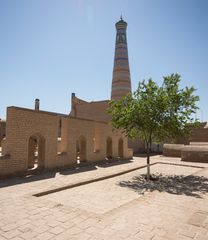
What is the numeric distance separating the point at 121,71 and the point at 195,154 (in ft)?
56.7

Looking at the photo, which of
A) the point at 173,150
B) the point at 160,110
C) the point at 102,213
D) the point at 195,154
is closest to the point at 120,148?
the point at 173,150

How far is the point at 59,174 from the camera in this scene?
448 inches

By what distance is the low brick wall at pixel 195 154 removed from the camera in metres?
18.2

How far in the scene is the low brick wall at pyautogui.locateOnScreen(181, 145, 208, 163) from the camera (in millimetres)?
18156

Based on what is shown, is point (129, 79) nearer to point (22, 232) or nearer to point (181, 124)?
point (181, 124)

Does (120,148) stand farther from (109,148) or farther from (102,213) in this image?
(102,213)

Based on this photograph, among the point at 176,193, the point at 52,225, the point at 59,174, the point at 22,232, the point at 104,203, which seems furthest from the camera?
the point at 59,174

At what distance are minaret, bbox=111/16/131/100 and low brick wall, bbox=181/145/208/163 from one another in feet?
45.5

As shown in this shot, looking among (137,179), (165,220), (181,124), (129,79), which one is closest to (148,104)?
(181,124)

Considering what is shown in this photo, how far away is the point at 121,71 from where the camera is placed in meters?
31.6

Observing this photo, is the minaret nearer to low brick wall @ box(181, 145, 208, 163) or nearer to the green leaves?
low brick wall @ box(181, 145, 208, 163)

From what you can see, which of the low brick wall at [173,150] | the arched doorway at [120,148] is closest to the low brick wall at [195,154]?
the low brick wall at [173,150]

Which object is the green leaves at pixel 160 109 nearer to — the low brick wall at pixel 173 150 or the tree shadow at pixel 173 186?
the tree shadow at pixel 173 186

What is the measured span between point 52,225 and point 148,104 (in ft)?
24.4
